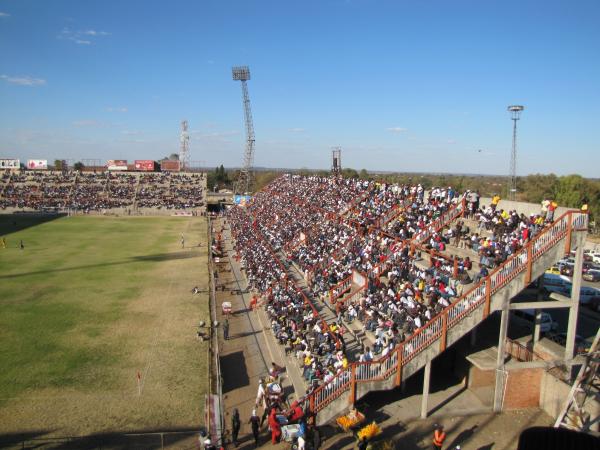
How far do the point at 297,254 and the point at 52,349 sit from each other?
659 inches

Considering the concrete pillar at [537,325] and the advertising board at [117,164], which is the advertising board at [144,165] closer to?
the advertising board at [117,164]

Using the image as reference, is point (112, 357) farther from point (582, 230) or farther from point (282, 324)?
point (582, 230)

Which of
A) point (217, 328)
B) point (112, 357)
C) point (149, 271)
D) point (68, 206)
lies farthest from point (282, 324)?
point (68, 206)

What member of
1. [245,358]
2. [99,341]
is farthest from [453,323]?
[99,341]

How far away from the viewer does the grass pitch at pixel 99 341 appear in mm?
13367

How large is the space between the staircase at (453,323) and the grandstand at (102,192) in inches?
2699

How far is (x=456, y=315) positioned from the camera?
43.3 feet

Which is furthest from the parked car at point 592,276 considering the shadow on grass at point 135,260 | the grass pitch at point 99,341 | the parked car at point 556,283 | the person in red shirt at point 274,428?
the shadow on grass at point 135,260

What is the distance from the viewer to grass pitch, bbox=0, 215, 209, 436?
43.9 feet

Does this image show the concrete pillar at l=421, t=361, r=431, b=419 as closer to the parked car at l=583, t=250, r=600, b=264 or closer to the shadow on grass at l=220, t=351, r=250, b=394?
the shadow on grass at l=220, t=351, r=250, b=394

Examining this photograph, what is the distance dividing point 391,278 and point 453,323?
4834 mm

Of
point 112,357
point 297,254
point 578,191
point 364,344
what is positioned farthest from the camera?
point 578,191

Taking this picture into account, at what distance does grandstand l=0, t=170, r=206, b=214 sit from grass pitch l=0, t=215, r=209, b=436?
39.4 m

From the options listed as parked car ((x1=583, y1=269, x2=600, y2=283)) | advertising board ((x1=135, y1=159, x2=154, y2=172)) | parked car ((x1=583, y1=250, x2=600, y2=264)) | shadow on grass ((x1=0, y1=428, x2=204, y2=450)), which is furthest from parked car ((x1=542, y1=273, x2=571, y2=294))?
advertising board ((x1=135, y1=159, x2=154, y2=172))
